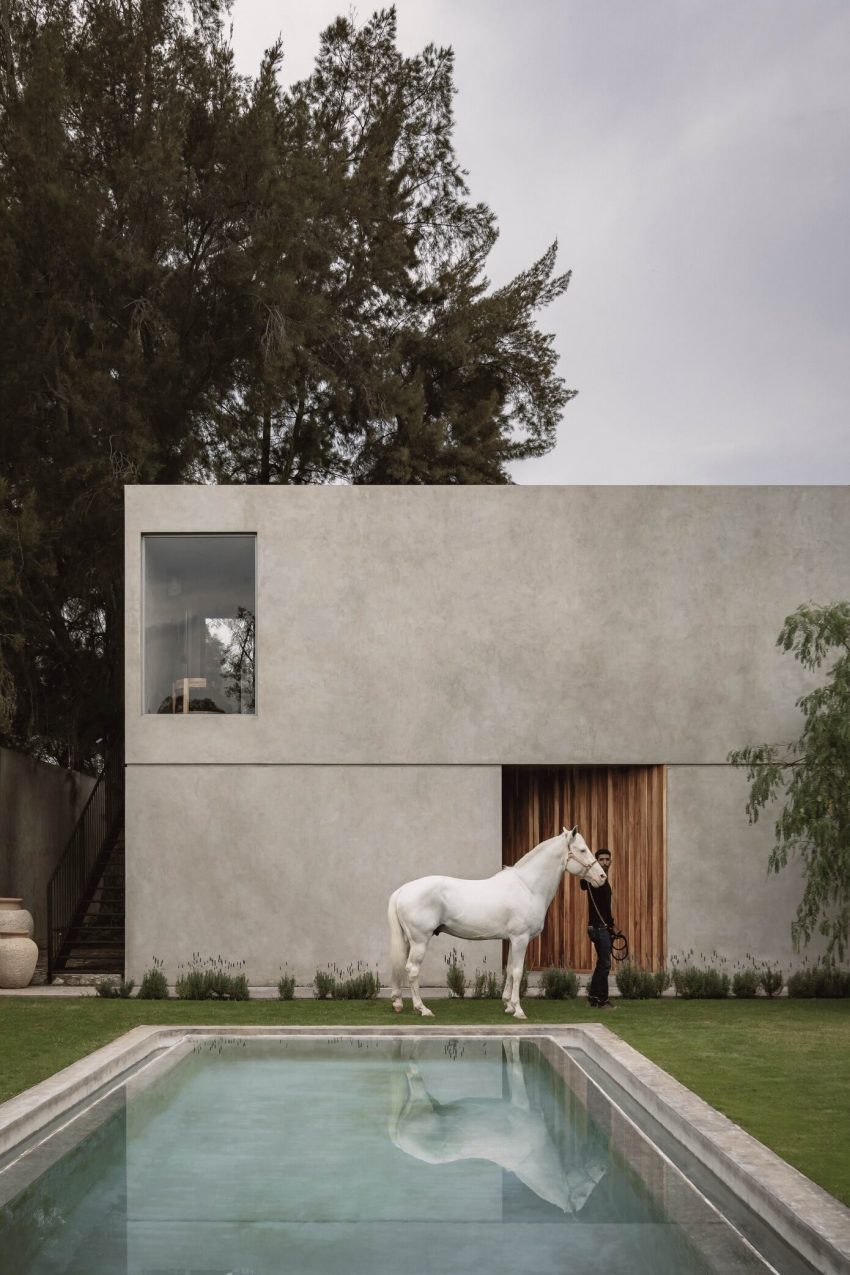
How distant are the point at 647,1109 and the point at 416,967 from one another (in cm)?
482

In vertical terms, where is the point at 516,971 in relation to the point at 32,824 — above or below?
below

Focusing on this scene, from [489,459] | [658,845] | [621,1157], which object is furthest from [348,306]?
[621,1157]

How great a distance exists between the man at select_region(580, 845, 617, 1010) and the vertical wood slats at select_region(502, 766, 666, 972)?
105 inches

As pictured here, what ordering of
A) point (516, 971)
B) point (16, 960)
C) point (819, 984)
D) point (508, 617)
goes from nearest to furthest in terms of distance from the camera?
point (516, 971) → point (819, 984) → point (16, 960) → point (508, 617)

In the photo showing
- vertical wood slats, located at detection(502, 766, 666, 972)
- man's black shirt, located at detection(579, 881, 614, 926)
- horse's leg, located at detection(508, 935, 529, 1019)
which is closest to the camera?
horse's leg, located at detection(508, 935, 529, 1019)

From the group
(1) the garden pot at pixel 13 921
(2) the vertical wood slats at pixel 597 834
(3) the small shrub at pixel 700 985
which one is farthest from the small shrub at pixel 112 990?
(3) the small shrub at pixel 700 985

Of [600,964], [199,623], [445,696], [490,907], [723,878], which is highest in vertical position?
[199,623]

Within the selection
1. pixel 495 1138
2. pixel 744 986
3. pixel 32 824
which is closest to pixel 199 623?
pixel 744 986

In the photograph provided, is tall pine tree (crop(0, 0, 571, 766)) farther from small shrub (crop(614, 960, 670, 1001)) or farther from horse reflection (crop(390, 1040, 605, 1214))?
horse reflection (crop(390, 1040, 605, 1214))

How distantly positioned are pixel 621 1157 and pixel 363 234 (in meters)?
21.3

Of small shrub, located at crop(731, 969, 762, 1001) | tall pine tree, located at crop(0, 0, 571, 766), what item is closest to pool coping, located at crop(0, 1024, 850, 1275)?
small shrub, located at crop(731, 969, 762, 1001)

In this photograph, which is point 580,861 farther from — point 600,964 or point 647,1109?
point 647,1109

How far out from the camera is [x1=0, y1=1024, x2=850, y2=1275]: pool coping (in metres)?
5.48

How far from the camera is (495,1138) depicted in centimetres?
772
